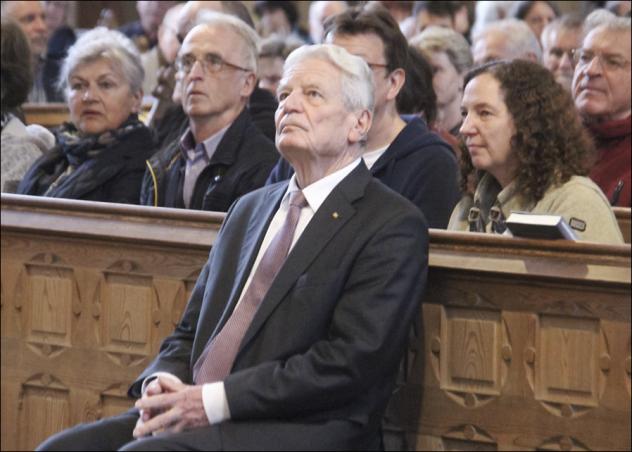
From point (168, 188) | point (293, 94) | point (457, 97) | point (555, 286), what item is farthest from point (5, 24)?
point (555, 286)

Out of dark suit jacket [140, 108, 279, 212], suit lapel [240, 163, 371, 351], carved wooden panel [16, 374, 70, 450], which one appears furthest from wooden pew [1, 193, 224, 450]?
dark suit jacket [140, 108, 279, 212]

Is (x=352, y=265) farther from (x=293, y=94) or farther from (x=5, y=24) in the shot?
(x=5, y=24)

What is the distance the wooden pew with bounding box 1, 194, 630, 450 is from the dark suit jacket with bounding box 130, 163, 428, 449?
18 centimetres

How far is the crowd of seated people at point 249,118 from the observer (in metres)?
4.39

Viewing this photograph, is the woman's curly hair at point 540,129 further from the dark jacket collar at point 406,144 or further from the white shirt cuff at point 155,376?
the white shirt cuff at point 155,376

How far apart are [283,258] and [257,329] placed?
0.71ft

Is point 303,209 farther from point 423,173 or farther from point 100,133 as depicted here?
point 100,133

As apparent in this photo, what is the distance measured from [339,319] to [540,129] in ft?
3.26

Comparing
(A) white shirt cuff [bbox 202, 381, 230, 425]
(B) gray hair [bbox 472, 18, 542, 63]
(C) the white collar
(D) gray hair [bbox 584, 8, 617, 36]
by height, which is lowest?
(A) white shirt cuff [bbox 202, 381, 230, 425]

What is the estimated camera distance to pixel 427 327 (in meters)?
3.55

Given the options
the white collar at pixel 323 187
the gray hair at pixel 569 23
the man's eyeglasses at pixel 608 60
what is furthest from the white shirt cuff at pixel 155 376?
the gray hair at pixel 569 23

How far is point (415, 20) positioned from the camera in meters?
7.88

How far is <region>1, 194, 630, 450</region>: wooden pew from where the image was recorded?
3.33 m

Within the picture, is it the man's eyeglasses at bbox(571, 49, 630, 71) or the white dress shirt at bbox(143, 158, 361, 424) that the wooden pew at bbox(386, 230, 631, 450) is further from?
the man's eyeglasses at bbox(571, 49, 630, 71)
